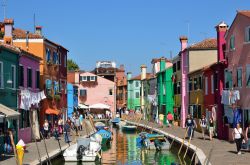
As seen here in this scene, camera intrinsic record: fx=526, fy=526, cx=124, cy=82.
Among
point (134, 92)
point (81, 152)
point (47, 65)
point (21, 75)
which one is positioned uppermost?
point (47, 65)

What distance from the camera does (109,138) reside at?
48031mm

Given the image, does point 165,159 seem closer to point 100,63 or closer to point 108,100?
point 108,100

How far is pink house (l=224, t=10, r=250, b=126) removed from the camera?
34.4 m

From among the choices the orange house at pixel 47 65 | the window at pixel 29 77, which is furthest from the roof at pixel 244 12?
the orange house at pixel 47 65

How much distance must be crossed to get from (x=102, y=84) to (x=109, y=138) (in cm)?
5556

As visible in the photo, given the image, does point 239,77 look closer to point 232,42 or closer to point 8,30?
point 232,42

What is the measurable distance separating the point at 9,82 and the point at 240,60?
50.8 feet

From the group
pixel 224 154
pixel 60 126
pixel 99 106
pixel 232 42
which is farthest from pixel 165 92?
pixel 224 154

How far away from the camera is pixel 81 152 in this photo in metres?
32.4

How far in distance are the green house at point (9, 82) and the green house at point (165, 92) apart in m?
36.0

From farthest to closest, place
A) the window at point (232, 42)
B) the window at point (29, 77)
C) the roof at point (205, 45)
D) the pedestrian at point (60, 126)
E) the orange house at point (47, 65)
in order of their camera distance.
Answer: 1. the roof at point (205, 45)
2. the pedestrian at point (60, 126)
3. the orange house at point (47, 65)
4. the window at point (29, 77)
5. the window at point (232, 42)

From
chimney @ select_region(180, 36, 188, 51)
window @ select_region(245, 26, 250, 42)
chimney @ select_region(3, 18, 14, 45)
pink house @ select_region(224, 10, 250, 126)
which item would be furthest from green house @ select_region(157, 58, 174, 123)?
window @ select_region(245, 26, 250, 42)

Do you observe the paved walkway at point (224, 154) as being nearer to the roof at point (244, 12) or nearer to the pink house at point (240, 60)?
the pink house at point (240, 60)

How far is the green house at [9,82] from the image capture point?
3173cm
